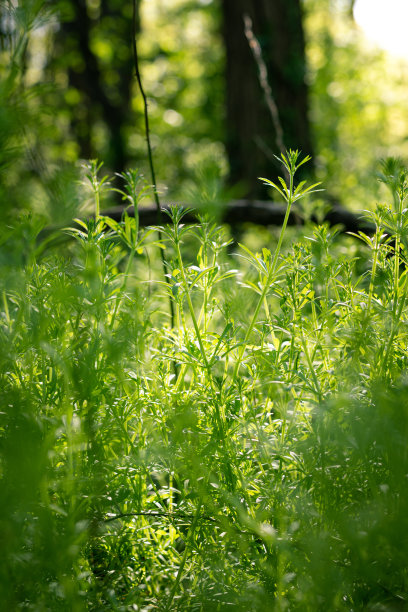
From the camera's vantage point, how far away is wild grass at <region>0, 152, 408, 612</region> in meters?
0.81

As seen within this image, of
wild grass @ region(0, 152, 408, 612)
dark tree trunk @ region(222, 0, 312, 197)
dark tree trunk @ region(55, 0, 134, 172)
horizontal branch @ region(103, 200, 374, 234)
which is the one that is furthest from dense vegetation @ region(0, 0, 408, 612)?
dark tree trunk @ region(55, 0, 134, 172)

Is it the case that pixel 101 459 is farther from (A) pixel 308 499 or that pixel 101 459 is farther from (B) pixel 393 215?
(B) pixel 393 215

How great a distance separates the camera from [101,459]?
0.99 meters

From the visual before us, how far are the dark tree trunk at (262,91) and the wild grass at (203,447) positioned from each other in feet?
13.1

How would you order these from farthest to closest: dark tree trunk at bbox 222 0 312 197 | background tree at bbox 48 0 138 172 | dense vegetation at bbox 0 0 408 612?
background tree at bbox 48 0 138 172
dark tree trunk at bbox 222 0 312 197
dense vegetation at bbox 0 0 408 612

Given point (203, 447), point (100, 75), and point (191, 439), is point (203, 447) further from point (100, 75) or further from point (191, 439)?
point (100, 75)

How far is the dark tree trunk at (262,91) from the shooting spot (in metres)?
5.19

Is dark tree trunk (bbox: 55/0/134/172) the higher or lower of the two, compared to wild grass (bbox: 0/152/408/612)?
higher

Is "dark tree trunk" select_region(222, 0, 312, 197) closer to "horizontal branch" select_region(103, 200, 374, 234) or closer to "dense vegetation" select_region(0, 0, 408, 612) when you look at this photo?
"horizontal branch" select_region(103, 200, 374, 234)

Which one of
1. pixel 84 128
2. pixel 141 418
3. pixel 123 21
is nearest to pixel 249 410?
pixel 141 418

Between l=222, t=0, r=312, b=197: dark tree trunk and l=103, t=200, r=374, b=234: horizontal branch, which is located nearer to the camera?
l=103, t=200, r=374, b=234: horizontal branch

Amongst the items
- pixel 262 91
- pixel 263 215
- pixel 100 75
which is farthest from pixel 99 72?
pixel 263 215

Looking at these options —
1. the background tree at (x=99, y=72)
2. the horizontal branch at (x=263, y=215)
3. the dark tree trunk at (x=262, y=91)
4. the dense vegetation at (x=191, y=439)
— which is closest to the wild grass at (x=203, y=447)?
the dense vegetation at (x=191, y=439)

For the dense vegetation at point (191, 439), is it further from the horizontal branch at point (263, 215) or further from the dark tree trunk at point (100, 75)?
the dark tree trunk at point (100, 75)
